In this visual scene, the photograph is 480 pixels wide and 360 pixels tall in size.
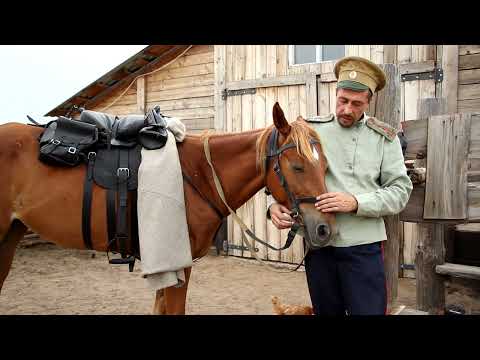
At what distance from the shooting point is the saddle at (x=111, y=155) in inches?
87.7

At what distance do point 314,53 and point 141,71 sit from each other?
11.4 feet

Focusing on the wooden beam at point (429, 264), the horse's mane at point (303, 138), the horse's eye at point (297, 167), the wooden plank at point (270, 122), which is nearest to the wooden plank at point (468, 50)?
the wooden beam at point (429, 264)

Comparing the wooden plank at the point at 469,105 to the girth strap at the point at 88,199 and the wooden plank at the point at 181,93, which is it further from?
the girth strap at the point at 88,199

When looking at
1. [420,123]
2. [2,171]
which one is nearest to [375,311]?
[420,123]

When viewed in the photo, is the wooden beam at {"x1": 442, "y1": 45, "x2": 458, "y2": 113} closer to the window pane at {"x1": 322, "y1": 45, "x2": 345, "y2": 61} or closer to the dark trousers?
the window pane at {"x1": 322, "y1": 45, "x2": 345, "y2": 61}

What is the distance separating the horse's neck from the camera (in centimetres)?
227

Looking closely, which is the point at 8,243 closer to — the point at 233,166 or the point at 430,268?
the point at 233,166

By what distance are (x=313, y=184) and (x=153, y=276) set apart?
3.37 feet

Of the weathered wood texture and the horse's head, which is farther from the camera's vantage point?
the weathered wood texture

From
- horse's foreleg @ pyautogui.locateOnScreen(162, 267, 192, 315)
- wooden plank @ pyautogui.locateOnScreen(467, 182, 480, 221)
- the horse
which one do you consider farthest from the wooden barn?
horse's foreleg @ pyautogui.locateOnScreen(162, 267, 192, 315)

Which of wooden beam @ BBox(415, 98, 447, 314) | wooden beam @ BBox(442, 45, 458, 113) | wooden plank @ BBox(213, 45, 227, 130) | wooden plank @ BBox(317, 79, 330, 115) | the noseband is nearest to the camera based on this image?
the noseband

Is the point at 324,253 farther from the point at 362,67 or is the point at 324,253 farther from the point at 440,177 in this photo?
the point at 362,67

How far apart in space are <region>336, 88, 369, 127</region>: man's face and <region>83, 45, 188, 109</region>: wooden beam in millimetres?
5327

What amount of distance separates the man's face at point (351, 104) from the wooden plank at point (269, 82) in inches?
152
